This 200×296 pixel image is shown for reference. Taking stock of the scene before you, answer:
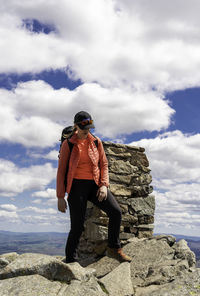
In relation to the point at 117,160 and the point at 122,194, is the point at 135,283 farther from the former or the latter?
the point at 117,160

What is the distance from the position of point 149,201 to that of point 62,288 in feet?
17.2

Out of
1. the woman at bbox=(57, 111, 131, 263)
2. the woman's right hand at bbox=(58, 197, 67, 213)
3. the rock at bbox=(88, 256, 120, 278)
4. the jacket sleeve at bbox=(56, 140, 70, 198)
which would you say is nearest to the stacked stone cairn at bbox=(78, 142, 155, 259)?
the rock at bbox=(88, 256, 120, 278)

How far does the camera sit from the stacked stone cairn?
780 centimetres

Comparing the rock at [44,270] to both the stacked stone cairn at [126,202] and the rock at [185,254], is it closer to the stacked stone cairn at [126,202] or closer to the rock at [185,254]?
the rock at [185,254]

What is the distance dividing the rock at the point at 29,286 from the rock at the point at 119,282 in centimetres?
113

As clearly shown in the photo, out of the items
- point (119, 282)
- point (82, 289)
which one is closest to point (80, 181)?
point (119, 282)

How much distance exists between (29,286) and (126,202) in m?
4.81

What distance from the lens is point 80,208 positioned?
18.1ft

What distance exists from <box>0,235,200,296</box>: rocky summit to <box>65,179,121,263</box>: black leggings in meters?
0.44

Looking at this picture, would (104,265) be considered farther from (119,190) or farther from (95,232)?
(119,190)

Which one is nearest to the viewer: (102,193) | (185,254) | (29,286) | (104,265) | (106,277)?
(29,286)

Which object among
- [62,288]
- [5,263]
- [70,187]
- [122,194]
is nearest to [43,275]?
[62,288]

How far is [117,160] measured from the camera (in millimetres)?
8672

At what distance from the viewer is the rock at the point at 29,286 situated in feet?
12.4
